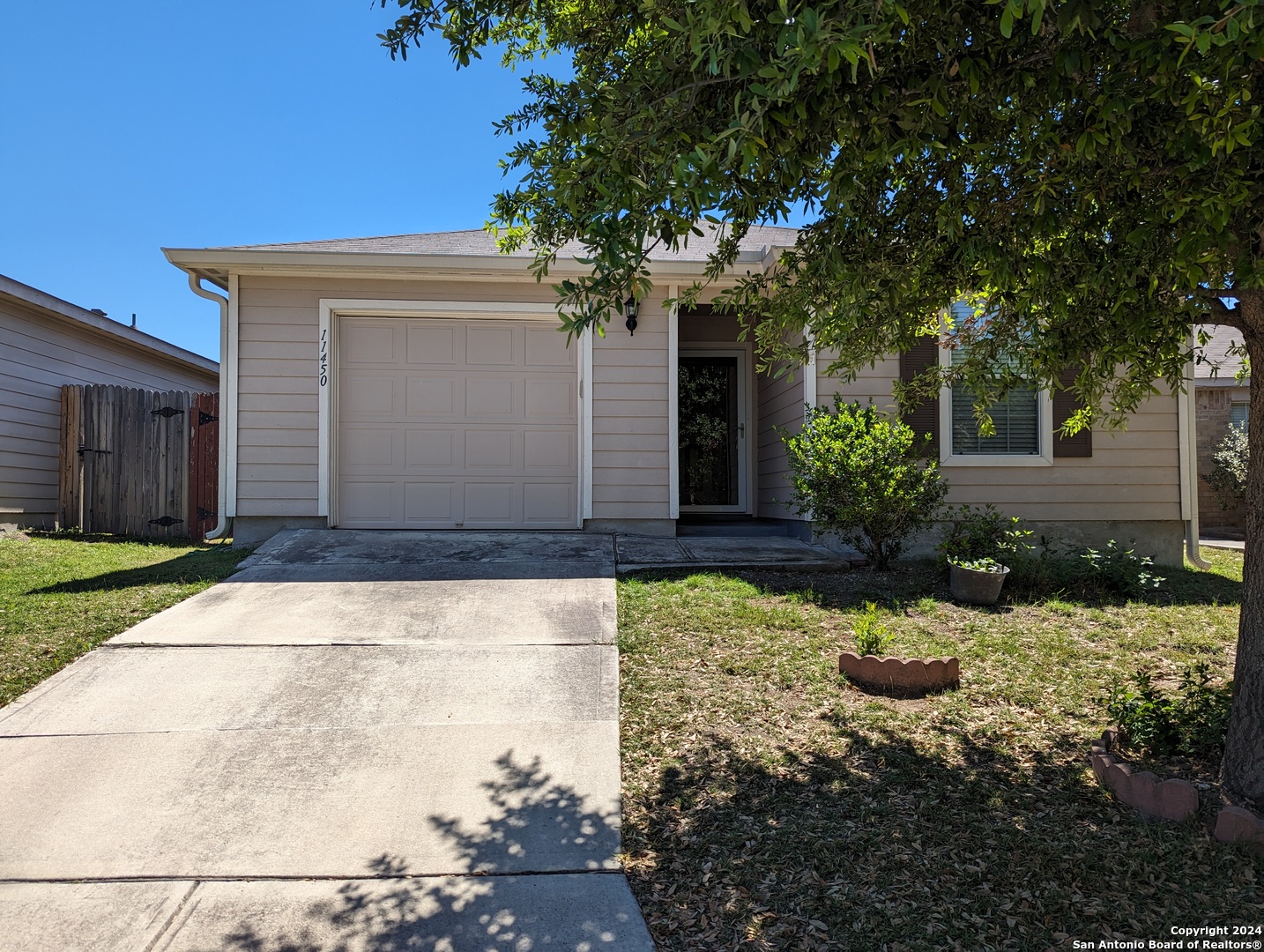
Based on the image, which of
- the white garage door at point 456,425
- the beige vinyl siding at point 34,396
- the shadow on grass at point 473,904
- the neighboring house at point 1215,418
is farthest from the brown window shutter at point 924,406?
the beige vinyl siding at point 34,396

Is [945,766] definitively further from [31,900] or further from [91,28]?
[91,28]

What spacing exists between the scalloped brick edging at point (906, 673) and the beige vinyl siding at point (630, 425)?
434 cm

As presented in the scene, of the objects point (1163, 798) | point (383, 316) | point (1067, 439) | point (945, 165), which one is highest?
point (383, 316)

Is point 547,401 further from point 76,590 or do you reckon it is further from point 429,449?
point 76,590

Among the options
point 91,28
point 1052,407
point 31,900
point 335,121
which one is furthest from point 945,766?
point 91,28

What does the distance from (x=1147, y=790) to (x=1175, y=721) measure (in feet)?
1.81

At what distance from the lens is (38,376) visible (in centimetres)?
1020

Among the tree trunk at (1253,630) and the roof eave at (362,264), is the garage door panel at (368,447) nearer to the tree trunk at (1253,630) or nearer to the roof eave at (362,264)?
the roof eave at (362,264)

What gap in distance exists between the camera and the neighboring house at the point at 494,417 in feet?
26.2

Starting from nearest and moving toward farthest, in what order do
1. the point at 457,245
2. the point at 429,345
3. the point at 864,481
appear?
the point at 864,481
the point at 429,345
the point at 457,245

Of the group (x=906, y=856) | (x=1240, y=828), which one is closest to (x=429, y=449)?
(x=906, y=856)

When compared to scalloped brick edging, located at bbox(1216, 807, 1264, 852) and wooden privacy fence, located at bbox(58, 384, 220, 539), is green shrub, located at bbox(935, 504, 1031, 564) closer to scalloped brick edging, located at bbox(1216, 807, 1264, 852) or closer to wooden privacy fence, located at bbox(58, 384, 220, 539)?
scalloped brick edging, located at bbox(1216, 807, 1264, 852)

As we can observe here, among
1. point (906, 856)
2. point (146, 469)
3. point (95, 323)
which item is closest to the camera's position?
point (906, 856)

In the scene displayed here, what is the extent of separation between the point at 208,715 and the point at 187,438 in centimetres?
724
